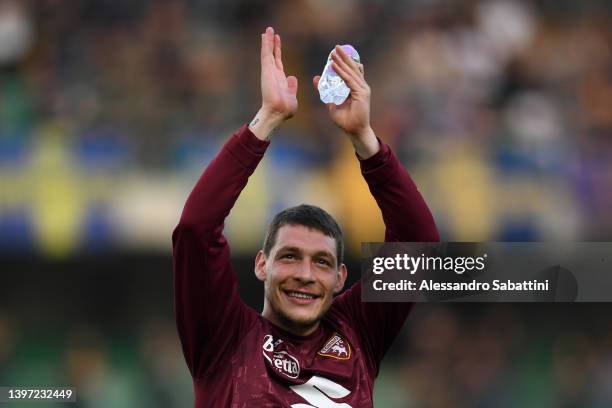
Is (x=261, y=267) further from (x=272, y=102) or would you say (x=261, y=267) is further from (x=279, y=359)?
(x=272, y=102)

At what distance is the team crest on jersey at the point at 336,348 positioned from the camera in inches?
142

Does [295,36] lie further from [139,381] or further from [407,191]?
[407,191]

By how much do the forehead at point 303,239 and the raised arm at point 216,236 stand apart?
240 millimetres

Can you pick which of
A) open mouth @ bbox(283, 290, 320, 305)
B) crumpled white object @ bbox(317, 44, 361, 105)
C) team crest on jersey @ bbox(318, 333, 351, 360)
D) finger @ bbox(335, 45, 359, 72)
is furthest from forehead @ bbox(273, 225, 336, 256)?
finger @ bbox(335, 45, 359, 72)

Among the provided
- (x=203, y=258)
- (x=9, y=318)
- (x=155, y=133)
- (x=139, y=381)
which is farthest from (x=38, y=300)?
(x=203, y=258)

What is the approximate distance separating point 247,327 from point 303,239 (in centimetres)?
35

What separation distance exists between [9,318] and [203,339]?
4484 mm

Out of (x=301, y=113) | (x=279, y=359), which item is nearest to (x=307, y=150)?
(x=301, y=113)

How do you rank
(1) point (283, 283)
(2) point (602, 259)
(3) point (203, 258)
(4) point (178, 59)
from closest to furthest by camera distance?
(3) point (203, 258), (1) point (283, 283), (2) point (602, 259), (4) point (178, 59)

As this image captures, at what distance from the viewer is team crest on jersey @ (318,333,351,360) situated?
3.62 meters

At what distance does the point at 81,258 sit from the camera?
23.8ft

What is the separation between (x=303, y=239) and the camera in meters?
3.60

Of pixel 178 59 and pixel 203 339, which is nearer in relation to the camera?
pixel 203 339

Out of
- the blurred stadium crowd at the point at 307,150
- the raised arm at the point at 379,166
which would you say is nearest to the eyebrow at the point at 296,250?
the raised arm at the point at 379,166
